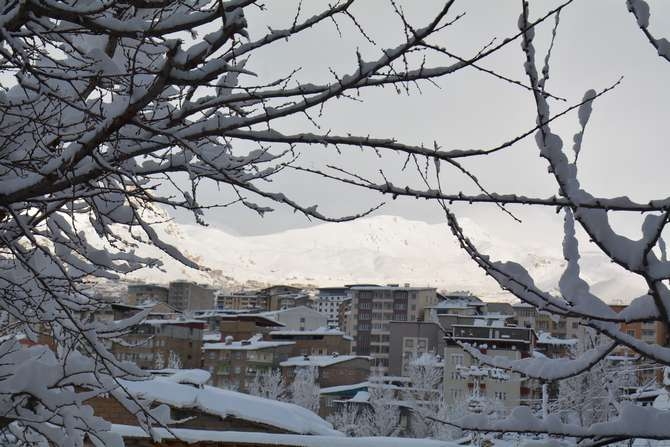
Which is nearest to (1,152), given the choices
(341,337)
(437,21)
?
(437,21)

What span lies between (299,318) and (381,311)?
9358 mm

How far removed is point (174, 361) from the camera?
161 feet

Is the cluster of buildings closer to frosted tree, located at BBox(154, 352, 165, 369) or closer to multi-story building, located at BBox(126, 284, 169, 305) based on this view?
frosted tree, located at BBox(154, 352, 165, 369)

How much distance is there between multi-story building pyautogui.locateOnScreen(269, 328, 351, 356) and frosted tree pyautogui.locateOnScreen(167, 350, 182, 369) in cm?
1142

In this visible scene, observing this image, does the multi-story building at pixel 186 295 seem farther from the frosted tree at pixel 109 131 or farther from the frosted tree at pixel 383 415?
the frosted tree at pixel 109 131

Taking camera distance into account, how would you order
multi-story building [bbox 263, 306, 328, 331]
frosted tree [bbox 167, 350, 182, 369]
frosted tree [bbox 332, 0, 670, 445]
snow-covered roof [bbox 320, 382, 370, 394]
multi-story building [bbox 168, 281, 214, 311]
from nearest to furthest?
frosted tree [bbox 332, 0, 670, 445] < frosted tree [bbox 167, 350, 182, 369] < snow-covered roof [bbox 320, 382, 370, 394] < multi-story building [bbox 263, 306, 328, 331] < multi-story building [bbox 168, 281, 214, 311]

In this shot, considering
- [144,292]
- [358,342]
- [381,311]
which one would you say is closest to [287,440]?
[358,342]

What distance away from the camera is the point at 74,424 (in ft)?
12.8

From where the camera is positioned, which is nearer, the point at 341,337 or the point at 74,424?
the point at 74,424

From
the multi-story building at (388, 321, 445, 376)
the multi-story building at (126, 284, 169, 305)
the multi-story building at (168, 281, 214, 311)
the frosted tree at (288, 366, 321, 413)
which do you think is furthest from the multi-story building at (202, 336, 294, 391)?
the multi-story building at (168, 281, 214, 311)

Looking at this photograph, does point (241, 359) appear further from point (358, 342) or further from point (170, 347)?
point (358, 342)

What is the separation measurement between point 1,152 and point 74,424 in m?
1.48

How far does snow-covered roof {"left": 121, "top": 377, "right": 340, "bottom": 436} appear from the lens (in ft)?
39.0

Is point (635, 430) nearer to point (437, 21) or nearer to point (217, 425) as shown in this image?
point (437, 21)
